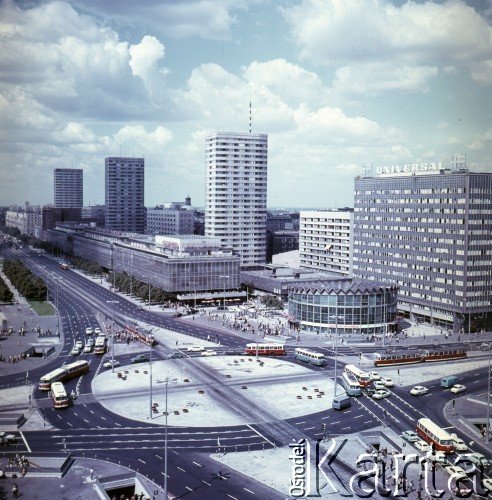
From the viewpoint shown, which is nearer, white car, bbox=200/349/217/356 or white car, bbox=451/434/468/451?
white car, bbox=451/434/468/451

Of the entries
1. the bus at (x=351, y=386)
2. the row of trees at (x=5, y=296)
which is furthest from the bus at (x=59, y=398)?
the row of trees at (x=5, y=296)

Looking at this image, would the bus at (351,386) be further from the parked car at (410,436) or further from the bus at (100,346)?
the bus at (100,346)

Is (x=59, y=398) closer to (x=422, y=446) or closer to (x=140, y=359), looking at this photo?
(x=140, y=359)

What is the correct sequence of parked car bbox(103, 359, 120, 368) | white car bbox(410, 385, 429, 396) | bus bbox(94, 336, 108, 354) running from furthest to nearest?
bus bbox(94, 336, 108, 354) < parked car bbox(103, 359, 120, 368) < white car bbox(410, 385, 429, 396)

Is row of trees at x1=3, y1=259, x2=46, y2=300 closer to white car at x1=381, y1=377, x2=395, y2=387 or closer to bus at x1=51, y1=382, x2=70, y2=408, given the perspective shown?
bus at x1=51, y1=382, x2=70, y2=408

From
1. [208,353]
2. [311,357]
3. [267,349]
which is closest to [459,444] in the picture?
[311,357]

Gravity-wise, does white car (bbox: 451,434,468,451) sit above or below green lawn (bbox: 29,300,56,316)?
below

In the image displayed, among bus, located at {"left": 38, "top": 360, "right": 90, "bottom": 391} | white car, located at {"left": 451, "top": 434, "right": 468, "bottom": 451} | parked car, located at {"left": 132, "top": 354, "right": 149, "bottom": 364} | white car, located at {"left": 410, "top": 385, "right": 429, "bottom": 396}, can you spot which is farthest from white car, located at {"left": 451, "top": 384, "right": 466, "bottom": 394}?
bus, located at {"left": 38, "top": 360, "right": 90, "bottom": 391}
